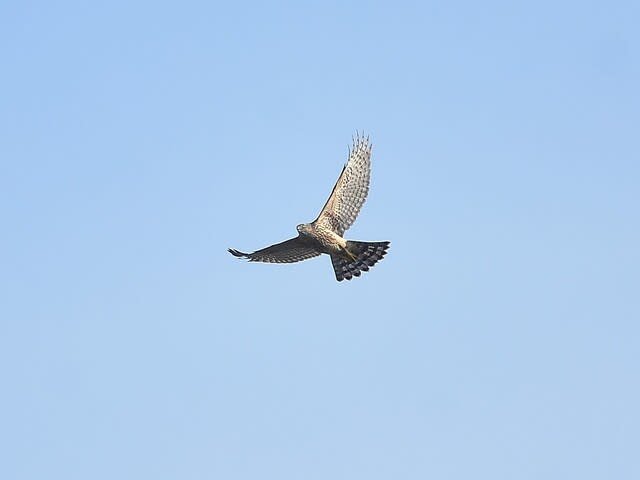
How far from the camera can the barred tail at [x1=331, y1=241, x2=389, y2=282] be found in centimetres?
2798

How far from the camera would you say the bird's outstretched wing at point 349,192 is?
2903cm

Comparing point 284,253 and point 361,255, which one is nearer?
point 361,255

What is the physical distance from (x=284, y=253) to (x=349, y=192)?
2.36 metres

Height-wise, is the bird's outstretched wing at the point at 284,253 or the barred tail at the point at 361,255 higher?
the bird's outstretched wing at the point at 284,253

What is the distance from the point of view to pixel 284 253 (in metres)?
29.0

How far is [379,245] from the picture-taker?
28.0m

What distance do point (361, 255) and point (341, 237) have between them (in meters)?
0.79

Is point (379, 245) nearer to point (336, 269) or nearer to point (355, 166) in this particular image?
point (336, 269)

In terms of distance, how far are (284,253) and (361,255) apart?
2.09m

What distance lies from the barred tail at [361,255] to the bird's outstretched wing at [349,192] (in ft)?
3.01

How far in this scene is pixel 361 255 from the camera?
28094 millimetres

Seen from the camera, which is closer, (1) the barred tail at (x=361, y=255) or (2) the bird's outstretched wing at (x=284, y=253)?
(1) the barred tail at (x=361, y=255)

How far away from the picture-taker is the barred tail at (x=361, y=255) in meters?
28.0

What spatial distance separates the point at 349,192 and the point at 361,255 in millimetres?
2282
